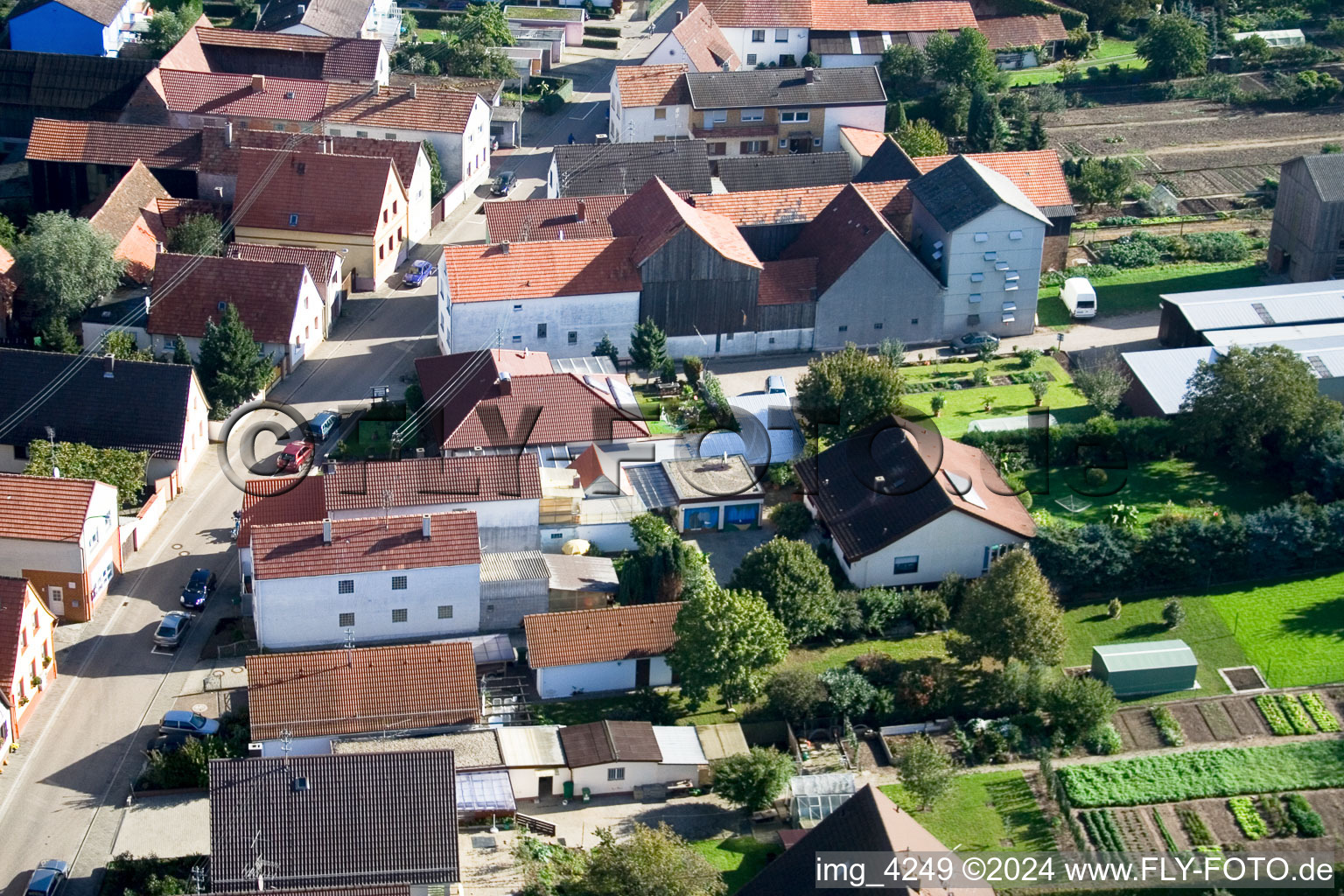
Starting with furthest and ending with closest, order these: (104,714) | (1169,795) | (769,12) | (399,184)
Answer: (769,12), (399,184), (104,714), (1169,795)

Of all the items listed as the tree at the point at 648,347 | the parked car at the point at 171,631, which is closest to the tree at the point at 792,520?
the tree at the point at 648,347

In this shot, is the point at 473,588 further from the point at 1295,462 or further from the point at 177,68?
the point at 177,68

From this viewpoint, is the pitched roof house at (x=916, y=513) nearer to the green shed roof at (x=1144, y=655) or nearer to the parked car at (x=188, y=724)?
the green shed roof at (x=1144, y=655)

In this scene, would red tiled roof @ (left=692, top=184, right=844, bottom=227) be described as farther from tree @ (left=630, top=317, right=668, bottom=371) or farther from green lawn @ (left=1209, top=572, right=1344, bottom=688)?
green lawn @ (left=1209, top=572, right=1344, bottom=688)

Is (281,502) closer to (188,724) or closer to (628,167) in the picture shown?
(188,724)

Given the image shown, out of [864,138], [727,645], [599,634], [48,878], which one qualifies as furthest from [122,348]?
[864,138]

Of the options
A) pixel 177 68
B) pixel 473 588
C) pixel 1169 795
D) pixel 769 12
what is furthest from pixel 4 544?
pixel 769 12
